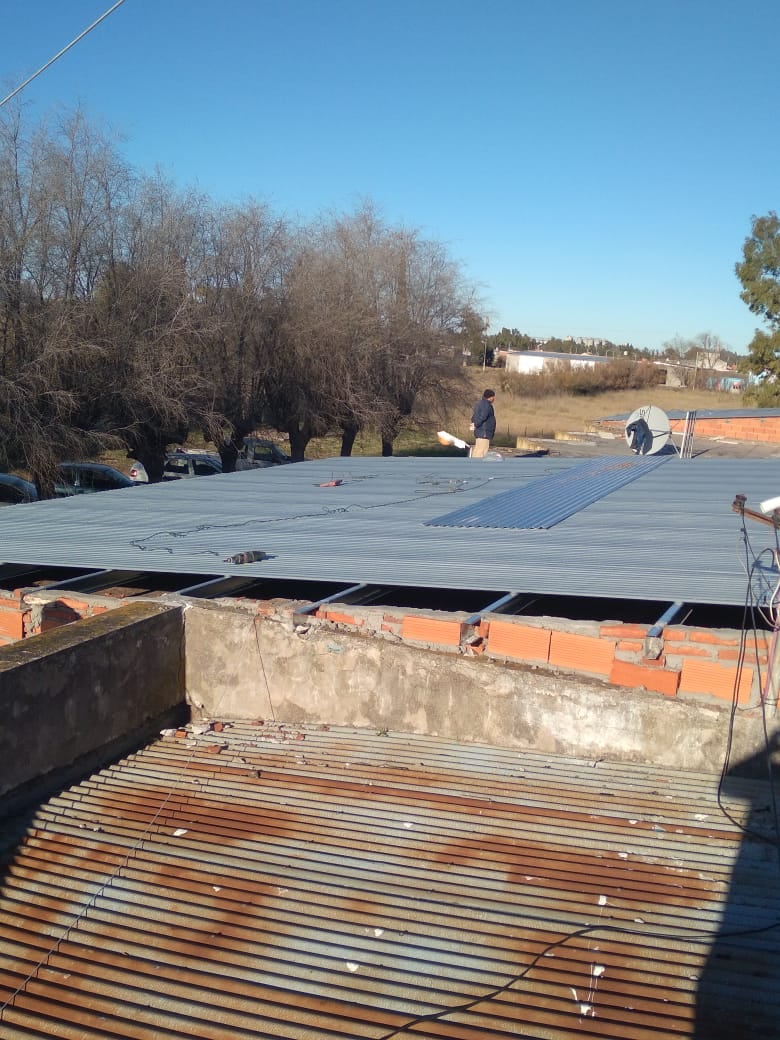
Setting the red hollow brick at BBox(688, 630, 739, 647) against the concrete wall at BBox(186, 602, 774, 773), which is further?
the concrete wall at BBox(186, 602, 774, 773)

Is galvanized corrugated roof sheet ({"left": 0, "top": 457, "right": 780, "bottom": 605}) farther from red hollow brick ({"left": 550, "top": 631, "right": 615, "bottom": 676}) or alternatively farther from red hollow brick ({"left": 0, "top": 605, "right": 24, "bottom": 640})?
red hollow brick ({"left": 0, "top": 605, "right": 24, "bottom": 640})

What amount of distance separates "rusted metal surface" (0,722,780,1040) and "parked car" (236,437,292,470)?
2002cm

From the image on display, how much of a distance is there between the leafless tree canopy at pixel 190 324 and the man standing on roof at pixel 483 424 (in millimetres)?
8311

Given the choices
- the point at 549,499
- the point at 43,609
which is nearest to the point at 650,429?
the point at 549,499

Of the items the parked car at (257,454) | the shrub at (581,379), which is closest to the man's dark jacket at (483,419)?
the parked car at (257,454)

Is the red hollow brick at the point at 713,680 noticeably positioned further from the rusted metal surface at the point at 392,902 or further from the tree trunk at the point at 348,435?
the tree trunk at the point at 348,435

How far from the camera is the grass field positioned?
105 ft

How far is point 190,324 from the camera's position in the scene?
21156mm

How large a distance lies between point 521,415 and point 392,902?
4237cm

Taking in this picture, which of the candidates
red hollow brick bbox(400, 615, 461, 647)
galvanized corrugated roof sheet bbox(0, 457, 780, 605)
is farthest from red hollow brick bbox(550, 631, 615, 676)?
red hollow brick bbox(400, 615, 461, 647)

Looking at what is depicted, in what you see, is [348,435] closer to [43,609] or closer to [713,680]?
[43,609]

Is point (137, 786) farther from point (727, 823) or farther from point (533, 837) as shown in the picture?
point (727, 823)

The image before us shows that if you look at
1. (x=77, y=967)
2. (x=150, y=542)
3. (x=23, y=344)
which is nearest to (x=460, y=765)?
(x=77, y=967)

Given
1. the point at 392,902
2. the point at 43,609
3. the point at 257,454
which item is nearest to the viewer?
the point at 392,902
